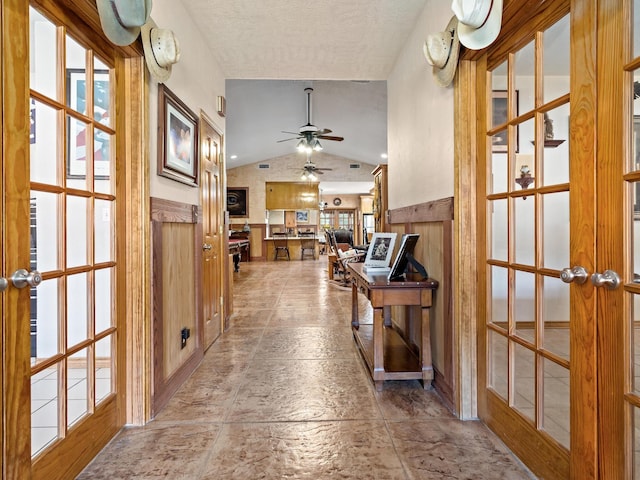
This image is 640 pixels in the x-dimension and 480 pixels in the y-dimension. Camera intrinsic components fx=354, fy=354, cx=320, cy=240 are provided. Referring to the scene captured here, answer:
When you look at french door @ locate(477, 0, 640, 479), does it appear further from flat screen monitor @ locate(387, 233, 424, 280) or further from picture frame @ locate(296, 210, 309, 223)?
picture frame @ locate(296, 210, 309, 223)

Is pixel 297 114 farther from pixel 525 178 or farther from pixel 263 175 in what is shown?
pixel 525 178

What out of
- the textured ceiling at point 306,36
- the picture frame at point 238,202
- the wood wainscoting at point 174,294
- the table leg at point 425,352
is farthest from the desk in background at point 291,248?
the table leg at point 425,352

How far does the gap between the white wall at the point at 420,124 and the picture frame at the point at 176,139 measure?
165 cm

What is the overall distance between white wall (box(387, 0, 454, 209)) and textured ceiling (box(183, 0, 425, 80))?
0.18m

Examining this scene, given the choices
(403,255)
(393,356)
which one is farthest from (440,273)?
(393,356)

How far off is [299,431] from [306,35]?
9.00 feet

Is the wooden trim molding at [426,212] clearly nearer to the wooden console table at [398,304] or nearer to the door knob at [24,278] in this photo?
the wooden console table at [398,304]

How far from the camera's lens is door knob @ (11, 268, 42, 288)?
44.4 inches

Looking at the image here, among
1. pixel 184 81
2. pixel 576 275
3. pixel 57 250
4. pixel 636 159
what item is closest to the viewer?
pixel 636 159

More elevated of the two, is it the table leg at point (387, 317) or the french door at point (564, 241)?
the french door at point (564, 241)

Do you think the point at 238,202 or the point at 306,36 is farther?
the point at 238,202

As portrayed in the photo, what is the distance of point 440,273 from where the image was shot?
2225mm

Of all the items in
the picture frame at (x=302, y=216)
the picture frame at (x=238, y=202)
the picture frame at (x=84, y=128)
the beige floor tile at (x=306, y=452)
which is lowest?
the beige floor tile at (x=306, y=452)

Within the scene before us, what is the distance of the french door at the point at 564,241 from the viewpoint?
107cm
